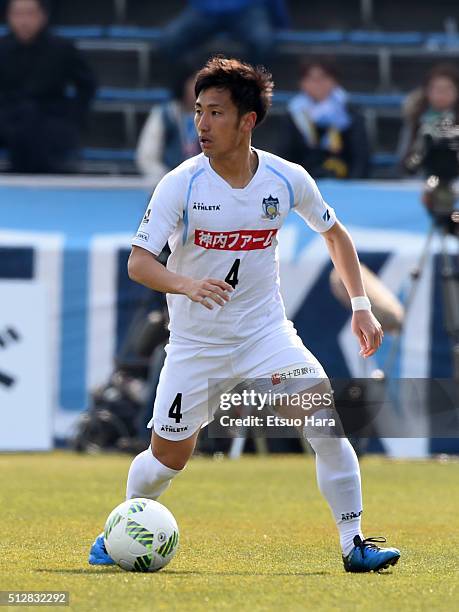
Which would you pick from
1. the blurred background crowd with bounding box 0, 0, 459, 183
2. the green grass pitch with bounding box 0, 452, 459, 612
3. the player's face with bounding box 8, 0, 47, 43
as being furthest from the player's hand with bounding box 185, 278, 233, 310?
the player's face with bounding box 8, 0, 47, 43

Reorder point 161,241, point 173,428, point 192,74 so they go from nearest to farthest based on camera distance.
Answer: point 161,241, point 173,428, point 192,74

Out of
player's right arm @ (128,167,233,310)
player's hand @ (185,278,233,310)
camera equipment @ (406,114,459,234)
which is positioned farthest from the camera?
camera equipment @ (406,114,459,234)

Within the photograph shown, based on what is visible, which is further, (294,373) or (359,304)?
(359,304)

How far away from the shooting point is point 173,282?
6.34 m

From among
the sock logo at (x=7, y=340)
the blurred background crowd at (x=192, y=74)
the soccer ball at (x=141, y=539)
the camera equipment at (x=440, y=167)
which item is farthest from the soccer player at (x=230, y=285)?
the sock logo at (x=7, y=340)

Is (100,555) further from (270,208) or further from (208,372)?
(270,208)

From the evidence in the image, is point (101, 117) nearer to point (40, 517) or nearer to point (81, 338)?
point (81, 338)

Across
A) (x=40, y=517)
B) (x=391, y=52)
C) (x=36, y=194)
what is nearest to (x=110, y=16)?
(x=391, y=52)

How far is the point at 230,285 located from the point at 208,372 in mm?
432

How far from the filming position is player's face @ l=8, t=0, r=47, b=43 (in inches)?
625

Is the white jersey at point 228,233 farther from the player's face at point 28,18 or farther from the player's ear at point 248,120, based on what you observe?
the player's face at point 28,18

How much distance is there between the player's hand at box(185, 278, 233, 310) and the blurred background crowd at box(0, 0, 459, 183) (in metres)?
7.07

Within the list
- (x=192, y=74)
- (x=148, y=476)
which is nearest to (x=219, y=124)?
(x=148, y=476)

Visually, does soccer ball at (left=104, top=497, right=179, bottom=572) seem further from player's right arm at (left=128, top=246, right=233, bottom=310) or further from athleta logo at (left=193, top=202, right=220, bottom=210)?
athleta logo at (left=193, top=202, right=220, bottom=210)
